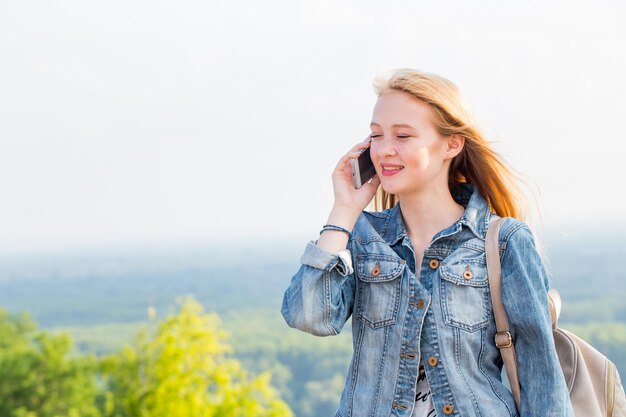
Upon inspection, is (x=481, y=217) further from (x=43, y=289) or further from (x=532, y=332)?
(x=43, y=289)

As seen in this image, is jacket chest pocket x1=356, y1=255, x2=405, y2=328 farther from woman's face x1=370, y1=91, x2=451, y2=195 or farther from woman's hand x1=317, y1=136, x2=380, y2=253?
woman's face x1=370, y1=91, x2=451, y2=195

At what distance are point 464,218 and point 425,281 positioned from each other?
0.78ft

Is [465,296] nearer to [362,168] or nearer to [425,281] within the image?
[425,281]

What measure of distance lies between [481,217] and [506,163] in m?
0.24

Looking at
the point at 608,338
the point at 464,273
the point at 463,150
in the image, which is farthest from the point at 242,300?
the point at 464,273

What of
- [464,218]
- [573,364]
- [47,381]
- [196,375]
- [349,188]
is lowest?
[47,381]

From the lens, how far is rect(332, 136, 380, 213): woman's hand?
276cm

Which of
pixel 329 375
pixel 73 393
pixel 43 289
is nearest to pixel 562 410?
pixel 73 393

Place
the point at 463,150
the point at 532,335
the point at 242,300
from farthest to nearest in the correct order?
the point at 242,300 < the point at 463,150 < the point at 532,335

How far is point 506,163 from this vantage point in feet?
9.36

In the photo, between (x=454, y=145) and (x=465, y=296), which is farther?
(x=454, y=145)

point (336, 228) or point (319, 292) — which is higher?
point (336, 228)

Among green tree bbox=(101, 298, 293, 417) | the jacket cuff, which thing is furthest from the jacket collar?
green tree bbox=(101, 298, 293, 417)

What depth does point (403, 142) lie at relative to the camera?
105 inches
